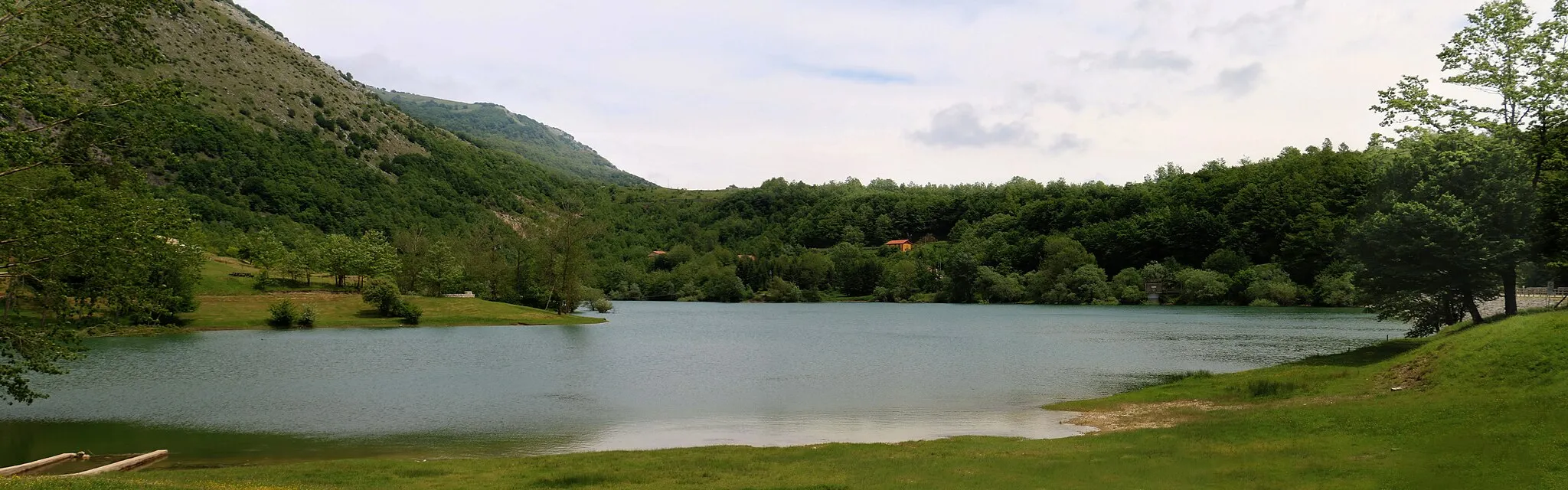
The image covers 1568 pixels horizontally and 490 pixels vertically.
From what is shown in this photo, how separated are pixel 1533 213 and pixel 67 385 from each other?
197 ft

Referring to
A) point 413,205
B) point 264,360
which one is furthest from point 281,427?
point 413,205

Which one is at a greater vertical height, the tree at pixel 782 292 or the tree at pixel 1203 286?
the tree at pixel 1203 286

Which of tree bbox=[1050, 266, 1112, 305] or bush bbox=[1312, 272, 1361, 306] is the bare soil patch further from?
tree bbox=[1050, 266, 1112, 305]

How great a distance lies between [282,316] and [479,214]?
107361mm

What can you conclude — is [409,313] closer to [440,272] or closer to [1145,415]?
[440,272]

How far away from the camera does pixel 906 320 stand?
99.4 metres

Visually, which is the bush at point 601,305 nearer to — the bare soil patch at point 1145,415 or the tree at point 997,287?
the tree at point 997,287

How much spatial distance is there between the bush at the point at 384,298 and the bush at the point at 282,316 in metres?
8.24

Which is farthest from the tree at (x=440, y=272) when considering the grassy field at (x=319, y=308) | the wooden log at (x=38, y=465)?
the wooden log at (x=38, y=465)

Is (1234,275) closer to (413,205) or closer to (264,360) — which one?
(264,360)

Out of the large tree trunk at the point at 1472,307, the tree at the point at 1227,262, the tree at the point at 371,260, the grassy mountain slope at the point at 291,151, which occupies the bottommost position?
the large tree trunk at the point at 1472,307

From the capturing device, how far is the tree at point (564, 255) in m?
94.2

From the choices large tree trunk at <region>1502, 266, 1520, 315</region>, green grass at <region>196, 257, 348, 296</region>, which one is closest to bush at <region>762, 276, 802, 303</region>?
green grass at <region>196, 257, 348, 296</region>

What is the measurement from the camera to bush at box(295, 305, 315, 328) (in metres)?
73.7
